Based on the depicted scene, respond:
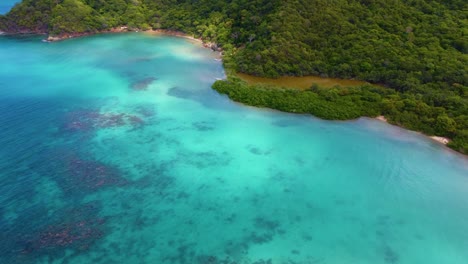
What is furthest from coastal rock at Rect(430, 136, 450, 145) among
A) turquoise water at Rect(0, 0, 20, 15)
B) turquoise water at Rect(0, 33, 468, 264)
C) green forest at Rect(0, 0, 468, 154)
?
turquoise water at Rect(0, 0, 20, 15)

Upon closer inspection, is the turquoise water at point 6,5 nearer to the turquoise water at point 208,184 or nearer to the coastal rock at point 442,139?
the turquoise water at point 208,184

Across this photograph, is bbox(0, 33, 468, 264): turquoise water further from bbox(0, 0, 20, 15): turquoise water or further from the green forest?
bbox(0, 0, 20, 15): turquoise water

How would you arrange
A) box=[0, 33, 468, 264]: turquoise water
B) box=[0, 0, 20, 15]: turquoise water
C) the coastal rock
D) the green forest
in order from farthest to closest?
box=[0, 0, 20, 15]: turquoise water < the green forest < the coastal rock < box=[0, 33, 468, 264]: turquoise water

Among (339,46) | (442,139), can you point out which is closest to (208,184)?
(442,139)

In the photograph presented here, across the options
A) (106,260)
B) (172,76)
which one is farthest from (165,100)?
(106,260)

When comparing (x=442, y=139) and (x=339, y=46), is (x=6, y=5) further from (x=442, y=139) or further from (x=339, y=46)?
(x=442, y=139)

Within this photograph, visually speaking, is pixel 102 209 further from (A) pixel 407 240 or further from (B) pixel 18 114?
(A) pixel 407 240
